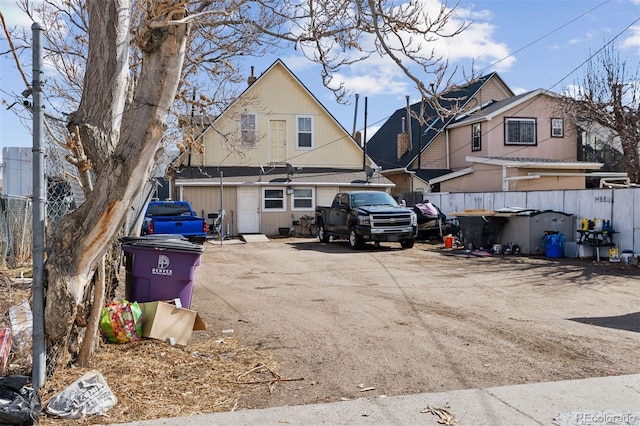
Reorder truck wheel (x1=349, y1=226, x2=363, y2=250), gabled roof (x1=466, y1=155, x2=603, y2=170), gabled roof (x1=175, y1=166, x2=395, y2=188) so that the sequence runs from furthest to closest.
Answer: gabled roof (x1=466, y1=155, x2=603, y2=170), gabled roof (x1=175, y1=166, x2=395, y2=188), truck wheel (x1=349, y1=226, x2=363, y2=250)

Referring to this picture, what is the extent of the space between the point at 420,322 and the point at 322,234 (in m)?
13.9

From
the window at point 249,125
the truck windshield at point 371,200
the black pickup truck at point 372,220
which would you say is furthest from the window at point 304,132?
the truck windshield at point 371,200

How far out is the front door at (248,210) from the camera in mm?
24719

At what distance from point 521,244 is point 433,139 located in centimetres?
1481

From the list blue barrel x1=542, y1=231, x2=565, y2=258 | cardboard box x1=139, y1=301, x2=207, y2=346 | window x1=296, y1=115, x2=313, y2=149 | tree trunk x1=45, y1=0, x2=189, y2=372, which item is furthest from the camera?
window x1=296, y1=115, x2=313, y2=149

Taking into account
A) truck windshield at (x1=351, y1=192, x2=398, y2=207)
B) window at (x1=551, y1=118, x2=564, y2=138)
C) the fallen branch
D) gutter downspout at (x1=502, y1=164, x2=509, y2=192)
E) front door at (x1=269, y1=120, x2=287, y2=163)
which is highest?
window at (x1=551, y1=118, x2=564, y2=138)

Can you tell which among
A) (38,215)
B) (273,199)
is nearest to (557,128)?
(273,199)

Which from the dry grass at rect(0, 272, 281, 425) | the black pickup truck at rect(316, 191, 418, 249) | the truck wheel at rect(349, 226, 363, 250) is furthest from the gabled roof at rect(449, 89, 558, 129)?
the dry grass at rect(0, 272, 281, 425)

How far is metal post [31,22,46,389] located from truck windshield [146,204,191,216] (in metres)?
12.7

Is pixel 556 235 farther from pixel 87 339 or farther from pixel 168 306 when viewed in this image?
pixel 87 339

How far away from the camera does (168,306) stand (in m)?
6.39

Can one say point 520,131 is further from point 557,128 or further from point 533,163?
point 533,163

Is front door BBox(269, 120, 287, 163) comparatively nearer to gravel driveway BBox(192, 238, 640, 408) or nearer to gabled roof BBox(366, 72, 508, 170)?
gabled roof BBox(366, 72, 508, 170)

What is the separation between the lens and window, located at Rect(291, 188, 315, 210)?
2552cm
